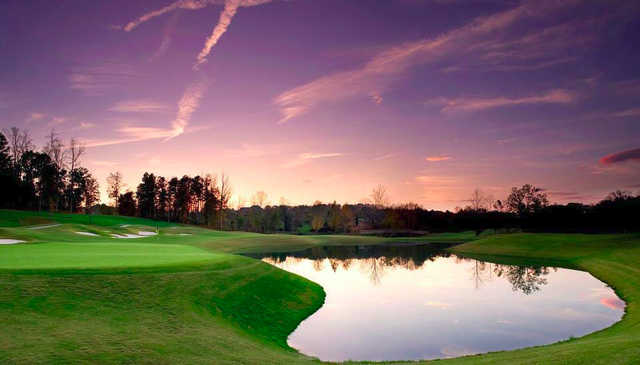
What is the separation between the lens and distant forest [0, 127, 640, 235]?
3199 inches

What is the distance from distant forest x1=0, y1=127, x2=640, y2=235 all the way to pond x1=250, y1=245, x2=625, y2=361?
172 feet

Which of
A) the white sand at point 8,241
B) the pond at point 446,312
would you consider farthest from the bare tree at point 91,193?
the pond at point 446,312

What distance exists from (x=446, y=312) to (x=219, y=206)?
101466 mm

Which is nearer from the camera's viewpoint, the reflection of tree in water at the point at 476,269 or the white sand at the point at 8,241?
the white sand at the point at 8,241

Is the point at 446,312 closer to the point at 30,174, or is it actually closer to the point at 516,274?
the point at 516,274

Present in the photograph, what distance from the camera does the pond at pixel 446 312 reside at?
1772 cm

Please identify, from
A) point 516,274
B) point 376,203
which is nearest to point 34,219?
point 516,274

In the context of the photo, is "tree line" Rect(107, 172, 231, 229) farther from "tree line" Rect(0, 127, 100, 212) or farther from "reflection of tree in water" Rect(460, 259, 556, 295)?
"reflection of tree in water" Rect(460, 259, 556, 295)

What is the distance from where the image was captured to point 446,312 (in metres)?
23.8

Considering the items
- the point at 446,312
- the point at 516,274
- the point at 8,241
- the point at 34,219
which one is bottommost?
the point at 516,274

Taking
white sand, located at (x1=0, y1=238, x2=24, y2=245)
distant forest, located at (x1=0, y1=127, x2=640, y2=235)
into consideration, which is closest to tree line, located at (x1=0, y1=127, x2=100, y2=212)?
distant forest, located at (x1=0, y1=127, x2=640, y2=235)

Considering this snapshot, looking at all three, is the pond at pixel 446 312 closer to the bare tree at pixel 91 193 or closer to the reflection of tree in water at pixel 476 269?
the reflection of tree in water at pixel 476 269

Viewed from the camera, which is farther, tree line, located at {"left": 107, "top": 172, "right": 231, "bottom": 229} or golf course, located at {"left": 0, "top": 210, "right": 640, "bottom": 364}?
tree line, located at {"left": 107, "top": 172, "right": 231, "bottom": 229}

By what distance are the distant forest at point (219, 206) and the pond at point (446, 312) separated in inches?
2066
